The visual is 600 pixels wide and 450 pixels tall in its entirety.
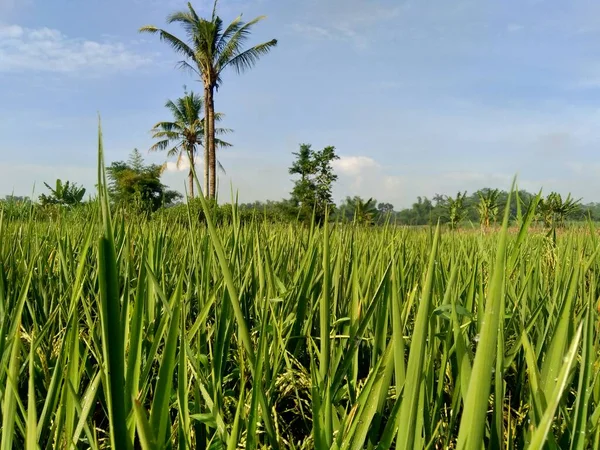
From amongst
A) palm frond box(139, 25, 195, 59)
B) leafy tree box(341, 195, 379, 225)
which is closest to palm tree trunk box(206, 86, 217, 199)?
palm frond box(139, 25, 195, 59)

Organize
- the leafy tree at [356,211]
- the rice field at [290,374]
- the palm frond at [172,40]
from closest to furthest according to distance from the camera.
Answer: the rice field at [290,374]
the leafy tree at [356,211]
the palm frond at [172,40]

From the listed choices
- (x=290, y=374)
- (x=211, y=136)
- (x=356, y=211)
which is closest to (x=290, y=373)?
(x=290, y=374)

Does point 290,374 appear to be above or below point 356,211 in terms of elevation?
below

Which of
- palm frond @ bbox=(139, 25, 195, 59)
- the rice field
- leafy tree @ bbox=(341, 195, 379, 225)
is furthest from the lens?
palm frond @ bbox=(139, 25, 195, 59)

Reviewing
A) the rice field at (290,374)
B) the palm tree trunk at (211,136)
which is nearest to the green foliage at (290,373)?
the rice field at (290,374)

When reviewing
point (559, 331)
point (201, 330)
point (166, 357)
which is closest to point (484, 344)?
point (166, 357)

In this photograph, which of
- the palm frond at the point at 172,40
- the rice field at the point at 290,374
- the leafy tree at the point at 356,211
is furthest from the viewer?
the palm frond at the point at 172,40

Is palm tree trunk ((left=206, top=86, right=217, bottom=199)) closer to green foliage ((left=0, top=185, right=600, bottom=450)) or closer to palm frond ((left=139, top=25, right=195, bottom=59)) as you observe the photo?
palm frond ((left=139, top=25, right=195, bottom=59))

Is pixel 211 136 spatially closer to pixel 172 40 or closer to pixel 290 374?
pixel 172 40

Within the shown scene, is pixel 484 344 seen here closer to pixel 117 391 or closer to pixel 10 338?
pixel 117 391

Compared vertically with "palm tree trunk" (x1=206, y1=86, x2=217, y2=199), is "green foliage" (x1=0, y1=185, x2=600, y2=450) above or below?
below

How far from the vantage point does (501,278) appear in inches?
10.0

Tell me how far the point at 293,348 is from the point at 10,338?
17.8 inches

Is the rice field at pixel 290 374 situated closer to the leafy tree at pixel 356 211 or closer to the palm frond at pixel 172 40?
the leafy tree at pixel 356 211
